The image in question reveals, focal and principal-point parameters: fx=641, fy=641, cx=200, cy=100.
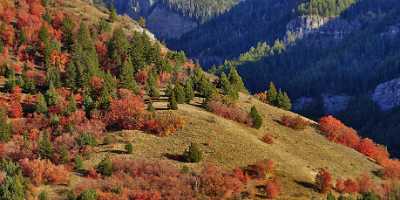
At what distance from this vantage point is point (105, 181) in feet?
280

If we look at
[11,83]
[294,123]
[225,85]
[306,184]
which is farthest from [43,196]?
[225,85]

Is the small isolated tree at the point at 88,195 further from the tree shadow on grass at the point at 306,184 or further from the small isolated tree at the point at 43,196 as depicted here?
the tree shadow on grass at the point at 306,184

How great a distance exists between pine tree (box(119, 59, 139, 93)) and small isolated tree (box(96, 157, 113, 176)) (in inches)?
1310

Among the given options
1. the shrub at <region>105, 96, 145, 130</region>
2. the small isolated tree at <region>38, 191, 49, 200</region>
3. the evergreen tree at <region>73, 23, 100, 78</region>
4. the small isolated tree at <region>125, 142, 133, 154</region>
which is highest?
the evergreen tree at <region>73, 23, 100, 78</region>

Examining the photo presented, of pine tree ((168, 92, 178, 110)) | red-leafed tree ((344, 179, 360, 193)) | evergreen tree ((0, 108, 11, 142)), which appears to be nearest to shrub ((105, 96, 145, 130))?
pine tree ((168, 92, 178, 110))

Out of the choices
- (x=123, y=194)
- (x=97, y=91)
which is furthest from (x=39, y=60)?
(x=123, y=194)

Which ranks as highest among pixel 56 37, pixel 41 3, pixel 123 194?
pixel 41 3

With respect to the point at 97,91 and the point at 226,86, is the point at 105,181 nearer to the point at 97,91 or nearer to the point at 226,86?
the point at 97,91

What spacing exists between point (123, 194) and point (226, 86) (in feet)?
173

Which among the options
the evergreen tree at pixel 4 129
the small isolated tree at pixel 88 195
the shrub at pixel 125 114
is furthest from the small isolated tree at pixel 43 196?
the shrub at pixel 125 114

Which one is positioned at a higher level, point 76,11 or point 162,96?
point 76,11

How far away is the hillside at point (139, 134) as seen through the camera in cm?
8556

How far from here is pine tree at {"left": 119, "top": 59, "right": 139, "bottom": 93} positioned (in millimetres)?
120625

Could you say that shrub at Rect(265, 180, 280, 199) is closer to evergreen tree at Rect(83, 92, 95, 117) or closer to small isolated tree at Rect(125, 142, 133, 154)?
small isolated tree at Rect(125, 142, 133, 154)
